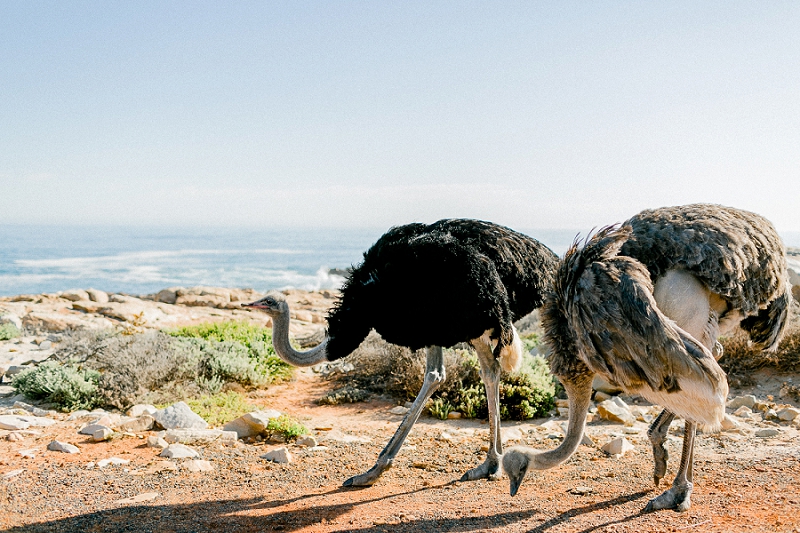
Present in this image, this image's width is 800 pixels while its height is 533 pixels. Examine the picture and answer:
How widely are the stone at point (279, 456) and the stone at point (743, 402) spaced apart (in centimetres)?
461

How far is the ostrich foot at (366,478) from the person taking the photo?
4.69 meters

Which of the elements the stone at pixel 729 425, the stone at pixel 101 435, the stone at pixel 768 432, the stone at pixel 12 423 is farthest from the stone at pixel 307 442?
the stone at pixel 768 432

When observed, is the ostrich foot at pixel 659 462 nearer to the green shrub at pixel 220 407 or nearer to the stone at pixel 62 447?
the green shrub at pixel 220 407

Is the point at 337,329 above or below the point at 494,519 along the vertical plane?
above

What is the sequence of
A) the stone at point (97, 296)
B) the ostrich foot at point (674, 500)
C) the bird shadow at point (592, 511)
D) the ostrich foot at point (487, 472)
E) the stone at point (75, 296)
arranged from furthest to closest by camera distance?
the stone at point (97, 296) < the stone at point (75, 296) < the ostrich foot at point (487, 472) < the ostrich foot at point (674, 500) < the bird shadow at point (592, 511)

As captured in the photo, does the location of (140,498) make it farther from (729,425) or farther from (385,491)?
(729,425)

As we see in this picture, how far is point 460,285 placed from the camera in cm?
439

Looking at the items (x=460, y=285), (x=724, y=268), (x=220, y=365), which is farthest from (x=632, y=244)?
(x=220, y=365)

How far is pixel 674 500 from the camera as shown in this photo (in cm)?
393

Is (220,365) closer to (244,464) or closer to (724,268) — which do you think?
(244,464)

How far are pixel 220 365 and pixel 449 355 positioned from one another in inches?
104

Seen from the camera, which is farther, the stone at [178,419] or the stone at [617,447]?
the stone at [178,419]

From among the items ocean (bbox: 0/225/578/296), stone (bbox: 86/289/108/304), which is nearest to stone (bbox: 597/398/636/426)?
stone (bbox: 86/289/108/304)

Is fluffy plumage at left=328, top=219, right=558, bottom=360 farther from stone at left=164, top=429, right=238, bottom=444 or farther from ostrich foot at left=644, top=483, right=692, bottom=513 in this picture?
stone at left=164, top=429, right=238, bottom=444
